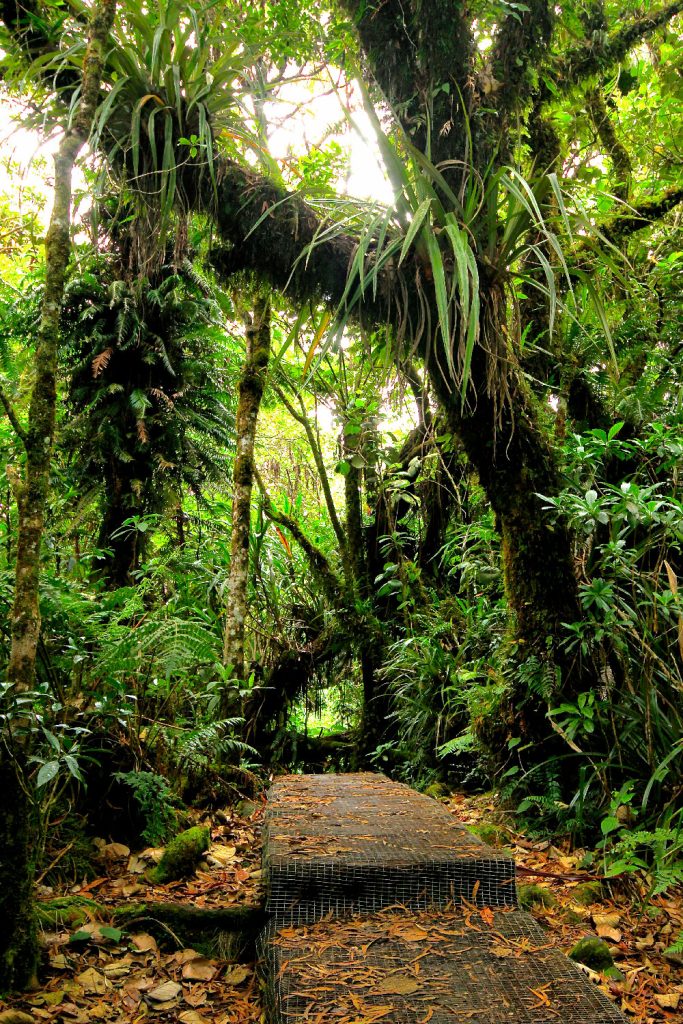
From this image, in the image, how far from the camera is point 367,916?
1884 mm

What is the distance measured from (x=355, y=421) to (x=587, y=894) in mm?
4117

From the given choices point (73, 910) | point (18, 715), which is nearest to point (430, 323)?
point (18, 715)

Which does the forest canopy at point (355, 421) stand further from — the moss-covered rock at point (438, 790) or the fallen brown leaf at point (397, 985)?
the fallen brown leaf at point (397, 985)

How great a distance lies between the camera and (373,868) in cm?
196

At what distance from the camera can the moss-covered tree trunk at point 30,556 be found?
157 cm

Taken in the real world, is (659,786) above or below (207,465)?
below

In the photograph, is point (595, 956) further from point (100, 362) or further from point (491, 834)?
point (100, 362)

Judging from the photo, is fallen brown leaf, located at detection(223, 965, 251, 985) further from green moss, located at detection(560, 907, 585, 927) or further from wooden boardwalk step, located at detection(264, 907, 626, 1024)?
green moss, located at detection(560, 907, 585, 927)

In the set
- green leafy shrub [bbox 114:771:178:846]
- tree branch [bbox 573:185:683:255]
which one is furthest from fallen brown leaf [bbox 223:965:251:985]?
tree branch [bbox 573:185:683:255]

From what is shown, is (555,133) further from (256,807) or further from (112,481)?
(256,807)

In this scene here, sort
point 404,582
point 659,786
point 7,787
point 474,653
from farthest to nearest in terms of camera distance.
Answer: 1. point 404,582
2. point 474,653
3. point 659,786
4. point 7,787

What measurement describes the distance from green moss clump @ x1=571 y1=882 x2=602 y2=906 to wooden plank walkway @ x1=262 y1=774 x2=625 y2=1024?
394 millimetres

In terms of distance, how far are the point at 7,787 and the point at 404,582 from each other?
3.81m

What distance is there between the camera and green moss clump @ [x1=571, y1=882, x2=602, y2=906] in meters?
2.24
